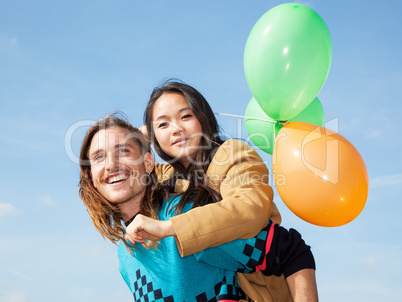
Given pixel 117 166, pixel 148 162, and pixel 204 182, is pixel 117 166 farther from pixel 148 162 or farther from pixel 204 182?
pixel 204 182

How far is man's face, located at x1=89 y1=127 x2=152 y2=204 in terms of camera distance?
293cm

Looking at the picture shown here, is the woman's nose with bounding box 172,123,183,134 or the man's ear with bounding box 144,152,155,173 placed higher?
the woman's nose with bounding box 172,123,183,134

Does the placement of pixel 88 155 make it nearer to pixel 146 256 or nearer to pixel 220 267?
pixel 146 256

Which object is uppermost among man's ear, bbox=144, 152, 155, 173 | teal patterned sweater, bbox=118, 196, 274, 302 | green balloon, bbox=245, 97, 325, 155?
green balloon, bbox=245, 97, 325, 155

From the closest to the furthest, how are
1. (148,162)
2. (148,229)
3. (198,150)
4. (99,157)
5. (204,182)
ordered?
(148,229) → (204,182) → (99,157) → (148,162) → (198,150)

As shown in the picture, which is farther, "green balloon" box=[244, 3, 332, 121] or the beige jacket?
"green balloon" box=[244, 3, 332, 121]

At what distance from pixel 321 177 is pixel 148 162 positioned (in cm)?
125

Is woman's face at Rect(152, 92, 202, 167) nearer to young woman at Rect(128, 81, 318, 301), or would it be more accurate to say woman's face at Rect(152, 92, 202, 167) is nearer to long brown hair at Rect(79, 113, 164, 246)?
young woman at Rect(128, 81, 318, 301)

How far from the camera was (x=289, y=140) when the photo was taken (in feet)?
9.68

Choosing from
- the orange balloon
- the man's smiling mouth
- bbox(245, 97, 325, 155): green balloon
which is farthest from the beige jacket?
bbox(245, 97, 325, 155): green balloon

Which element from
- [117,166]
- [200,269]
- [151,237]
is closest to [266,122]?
[117,166]

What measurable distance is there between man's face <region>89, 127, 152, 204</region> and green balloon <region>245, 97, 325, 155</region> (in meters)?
1.15

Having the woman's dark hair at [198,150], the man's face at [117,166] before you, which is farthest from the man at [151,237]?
the woman's dark hair at [198,150]

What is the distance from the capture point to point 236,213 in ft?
7.85
